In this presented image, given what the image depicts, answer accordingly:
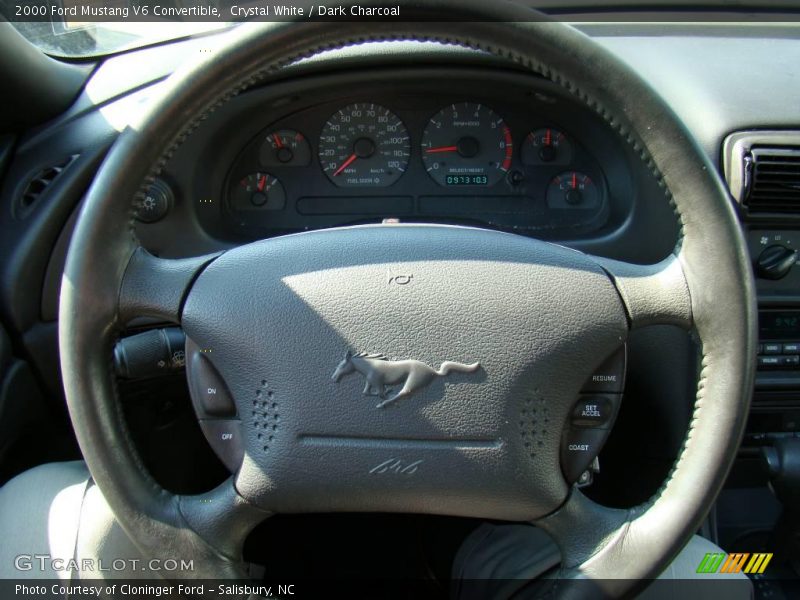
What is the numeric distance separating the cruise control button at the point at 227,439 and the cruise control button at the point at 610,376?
554 mm

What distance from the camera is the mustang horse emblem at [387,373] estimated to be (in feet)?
3.73

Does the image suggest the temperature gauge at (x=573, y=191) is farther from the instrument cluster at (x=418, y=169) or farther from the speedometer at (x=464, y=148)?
the speedometer at (x=464, y=148)

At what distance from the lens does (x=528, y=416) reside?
1.16 metres

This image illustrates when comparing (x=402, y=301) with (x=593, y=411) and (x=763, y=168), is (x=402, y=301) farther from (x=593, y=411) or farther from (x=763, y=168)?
(x=763, y=168)

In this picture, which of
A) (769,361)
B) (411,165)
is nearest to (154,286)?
(411,165)

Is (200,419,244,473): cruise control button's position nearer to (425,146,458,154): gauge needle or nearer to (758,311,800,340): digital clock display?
(425,146,458,154): gauge needle

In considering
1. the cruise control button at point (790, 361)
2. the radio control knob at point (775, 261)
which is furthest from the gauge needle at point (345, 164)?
the cruise control button at point (790, 361)

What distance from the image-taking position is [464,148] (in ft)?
6.31

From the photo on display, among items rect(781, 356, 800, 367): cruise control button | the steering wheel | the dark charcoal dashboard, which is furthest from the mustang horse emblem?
rect(781, 356, 800, 367): cruise control button

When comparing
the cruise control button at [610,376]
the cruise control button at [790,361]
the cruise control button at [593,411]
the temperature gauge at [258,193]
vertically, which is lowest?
the cruise control button at [790,361]

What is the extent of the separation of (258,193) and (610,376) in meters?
1.07

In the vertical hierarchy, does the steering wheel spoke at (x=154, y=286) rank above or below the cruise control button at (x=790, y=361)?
above

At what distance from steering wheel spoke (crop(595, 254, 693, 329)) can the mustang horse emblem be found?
0.31 metres

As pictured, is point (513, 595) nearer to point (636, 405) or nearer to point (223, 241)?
point (636, 405)
